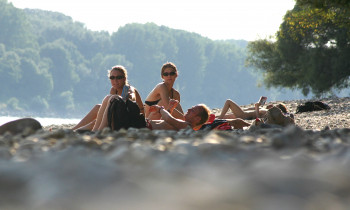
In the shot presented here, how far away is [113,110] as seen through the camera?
6902mm

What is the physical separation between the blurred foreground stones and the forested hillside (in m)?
87.1

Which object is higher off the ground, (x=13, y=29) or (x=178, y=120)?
(x=13, y=29)

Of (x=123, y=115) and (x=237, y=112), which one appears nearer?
(x=123, y=115)

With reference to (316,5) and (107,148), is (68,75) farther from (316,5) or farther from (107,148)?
(107,148)

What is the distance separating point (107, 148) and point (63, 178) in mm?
1251

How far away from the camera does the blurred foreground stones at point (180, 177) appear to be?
6.79 ft

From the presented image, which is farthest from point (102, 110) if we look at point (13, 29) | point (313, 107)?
point (13, 29)

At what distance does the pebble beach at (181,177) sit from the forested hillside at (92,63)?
8711cm

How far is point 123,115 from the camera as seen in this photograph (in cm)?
688

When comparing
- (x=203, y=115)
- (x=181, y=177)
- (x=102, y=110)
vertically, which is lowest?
(x=203, y=115)

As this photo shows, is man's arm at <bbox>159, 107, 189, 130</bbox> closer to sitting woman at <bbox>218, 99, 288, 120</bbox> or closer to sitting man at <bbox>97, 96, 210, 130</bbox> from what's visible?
sitting man at <bbox>97, 96, 210, 130</bbox>

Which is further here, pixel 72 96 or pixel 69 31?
pixel 69 31

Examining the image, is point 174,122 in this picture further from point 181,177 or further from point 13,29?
point 13,29

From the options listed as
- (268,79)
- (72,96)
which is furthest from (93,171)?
(72,96)
